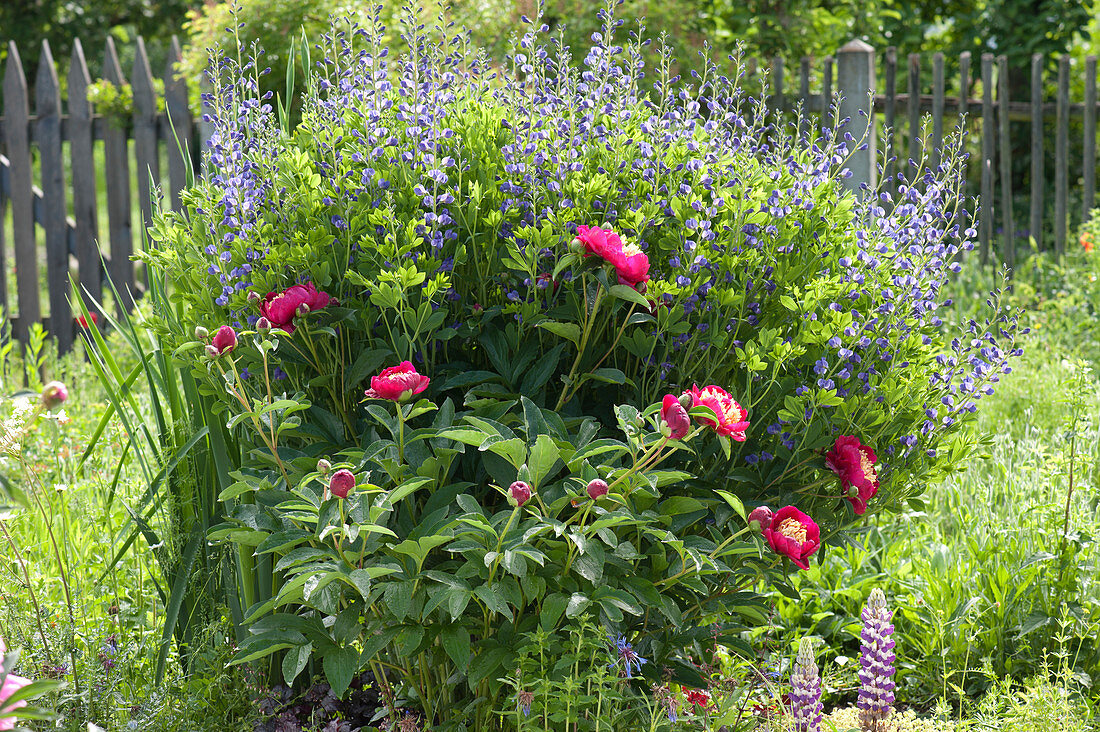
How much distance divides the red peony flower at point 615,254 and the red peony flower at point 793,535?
0.52m

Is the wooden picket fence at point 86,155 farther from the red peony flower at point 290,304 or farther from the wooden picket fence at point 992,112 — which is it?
the red peony flower at point 290,304

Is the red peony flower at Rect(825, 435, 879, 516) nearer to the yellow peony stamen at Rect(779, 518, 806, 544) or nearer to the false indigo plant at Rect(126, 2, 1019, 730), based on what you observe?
the false indigo plant at Rect(126, 2, 1019, 730)

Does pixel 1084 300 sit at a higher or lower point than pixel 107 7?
lower

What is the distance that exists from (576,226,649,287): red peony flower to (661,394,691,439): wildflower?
29 centimetres

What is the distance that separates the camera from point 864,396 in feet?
6.57

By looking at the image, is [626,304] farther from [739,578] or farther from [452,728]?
[452,728]

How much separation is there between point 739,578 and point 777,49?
251 inches

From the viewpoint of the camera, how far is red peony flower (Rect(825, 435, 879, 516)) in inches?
74.2

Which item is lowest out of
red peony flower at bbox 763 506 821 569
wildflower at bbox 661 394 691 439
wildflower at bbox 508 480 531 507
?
red peony flower at bbox 763 506 821 569

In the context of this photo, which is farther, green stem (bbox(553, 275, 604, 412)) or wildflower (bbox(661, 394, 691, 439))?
green stem (bbox(553, 275, 604, 412))

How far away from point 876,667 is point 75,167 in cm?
573

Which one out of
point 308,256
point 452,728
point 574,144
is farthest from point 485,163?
point 452,728

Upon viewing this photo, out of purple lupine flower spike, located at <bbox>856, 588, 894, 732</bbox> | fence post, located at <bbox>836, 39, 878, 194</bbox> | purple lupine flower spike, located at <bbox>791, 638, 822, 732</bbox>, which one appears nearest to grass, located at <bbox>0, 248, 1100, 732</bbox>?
purple lupine flower spike, located at <bbox>856, 588, 894, 732</bbox>

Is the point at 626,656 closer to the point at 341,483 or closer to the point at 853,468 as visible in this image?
the point at 853,468
